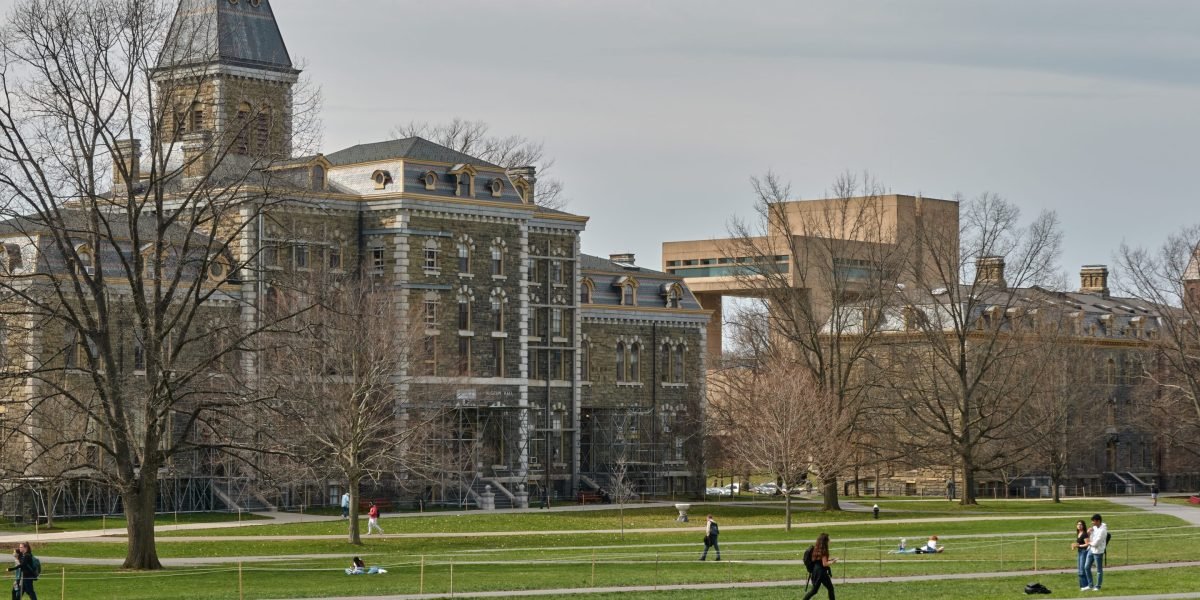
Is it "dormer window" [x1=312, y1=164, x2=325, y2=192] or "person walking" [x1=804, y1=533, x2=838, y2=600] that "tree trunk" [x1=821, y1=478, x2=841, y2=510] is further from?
"person walking" [x1=804, y1=533, x2=838, y2=600]

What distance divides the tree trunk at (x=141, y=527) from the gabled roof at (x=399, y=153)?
117ft

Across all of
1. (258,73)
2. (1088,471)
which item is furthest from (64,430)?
(1088,471)

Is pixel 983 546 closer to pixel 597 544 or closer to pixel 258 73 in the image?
pixel 597 544

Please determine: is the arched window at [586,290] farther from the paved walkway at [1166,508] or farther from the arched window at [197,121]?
the paved walkway at [1166,508]

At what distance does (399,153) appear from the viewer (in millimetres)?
84875

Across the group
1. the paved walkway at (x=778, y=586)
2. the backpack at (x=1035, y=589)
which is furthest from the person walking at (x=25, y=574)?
the backpack at (x=1035, y=589)

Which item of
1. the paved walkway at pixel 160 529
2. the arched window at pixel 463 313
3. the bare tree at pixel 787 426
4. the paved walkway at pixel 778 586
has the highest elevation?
the arched window at pixel 463 313

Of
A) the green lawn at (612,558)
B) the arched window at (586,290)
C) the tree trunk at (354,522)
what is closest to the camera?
the green lawn at (612,558)

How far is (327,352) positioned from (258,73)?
2140cm

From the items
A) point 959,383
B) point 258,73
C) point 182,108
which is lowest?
point 959,383

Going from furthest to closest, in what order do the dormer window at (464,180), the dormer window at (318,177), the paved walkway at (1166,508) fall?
1. the dormer window at (464,180)
2. the dormer window at (318,177)
3. the paved walkway at (1166,508)

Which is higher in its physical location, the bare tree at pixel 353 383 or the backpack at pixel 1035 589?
the bare tree at pixel 353 383

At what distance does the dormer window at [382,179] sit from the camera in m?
83.0

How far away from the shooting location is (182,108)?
51.0 metres
